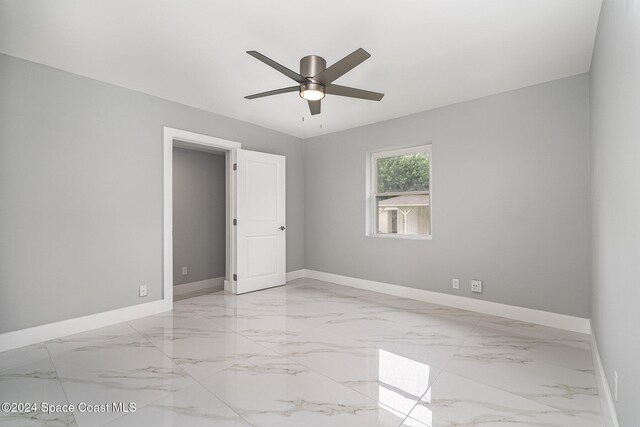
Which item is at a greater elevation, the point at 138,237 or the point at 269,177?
the point at 269,177

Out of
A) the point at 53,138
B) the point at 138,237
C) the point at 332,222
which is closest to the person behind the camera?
the point at 53,138

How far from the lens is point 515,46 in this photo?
2525 millimetres

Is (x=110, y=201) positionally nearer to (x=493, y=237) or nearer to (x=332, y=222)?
(x=332, y=222)

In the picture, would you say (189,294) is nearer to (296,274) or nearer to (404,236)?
(296,274)

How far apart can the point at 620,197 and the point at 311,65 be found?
2035mm

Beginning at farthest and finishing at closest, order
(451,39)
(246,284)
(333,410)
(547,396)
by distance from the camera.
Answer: (246,284) < (451,39) < (547,396) < (333,410)

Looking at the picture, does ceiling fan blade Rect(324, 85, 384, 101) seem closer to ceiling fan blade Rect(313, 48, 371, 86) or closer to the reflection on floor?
ceiling fan blade Rect(313, 48, 371, 86)

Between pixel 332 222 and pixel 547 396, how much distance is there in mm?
3570

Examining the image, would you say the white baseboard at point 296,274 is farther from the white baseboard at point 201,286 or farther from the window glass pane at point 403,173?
the window glass pane at point 403,173

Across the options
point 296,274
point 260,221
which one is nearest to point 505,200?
point 260,221

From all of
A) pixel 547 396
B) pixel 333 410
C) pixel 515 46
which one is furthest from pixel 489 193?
pixel 333 410

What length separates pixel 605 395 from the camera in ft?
6.20

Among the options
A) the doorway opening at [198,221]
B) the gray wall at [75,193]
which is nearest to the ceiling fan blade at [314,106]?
the gray wall at [75,193]

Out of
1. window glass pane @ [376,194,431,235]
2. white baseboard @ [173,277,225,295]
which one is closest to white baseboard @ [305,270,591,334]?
window glass pane @ [376,194,431,235]
